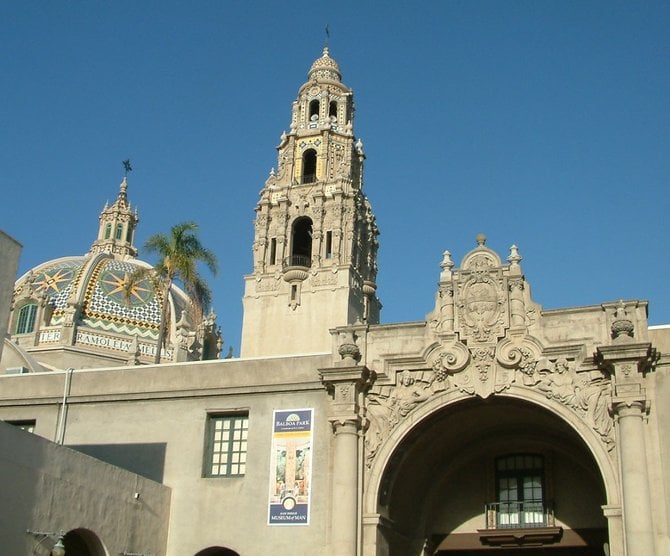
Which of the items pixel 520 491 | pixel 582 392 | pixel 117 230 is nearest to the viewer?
pixel 582 392

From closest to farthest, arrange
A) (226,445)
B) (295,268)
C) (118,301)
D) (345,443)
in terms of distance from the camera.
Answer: (345,443)
(226,445)
(295,268)
(118,301)

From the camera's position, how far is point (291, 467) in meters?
26.9

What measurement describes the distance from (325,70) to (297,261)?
1453 cm

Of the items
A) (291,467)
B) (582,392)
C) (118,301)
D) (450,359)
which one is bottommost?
(291,467)

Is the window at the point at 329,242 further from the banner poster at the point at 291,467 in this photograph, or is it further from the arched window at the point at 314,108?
the banner poster at the point at 291,467

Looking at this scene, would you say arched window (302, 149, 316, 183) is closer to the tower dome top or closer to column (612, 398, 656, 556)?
the tower dome top

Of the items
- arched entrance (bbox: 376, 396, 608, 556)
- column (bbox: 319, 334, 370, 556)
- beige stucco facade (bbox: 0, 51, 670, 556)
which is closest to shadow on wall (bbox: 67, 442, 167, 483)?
beige stucco facade (bbox: 0, 51, 670, 556)

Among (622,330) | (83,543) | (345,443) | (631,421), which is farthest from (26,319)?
(631,421)

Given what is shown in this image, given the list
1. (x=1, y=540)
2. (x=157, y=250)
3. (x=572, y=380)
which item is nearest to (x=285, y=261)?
(x=157, y=250)

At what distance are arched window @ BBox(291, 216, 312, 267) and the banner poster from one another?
3112cm

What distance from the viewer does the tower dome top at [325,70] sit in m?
64.2

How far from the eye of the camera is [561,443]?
2841 centimetres

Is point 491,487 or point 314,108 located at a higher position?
point 314,108

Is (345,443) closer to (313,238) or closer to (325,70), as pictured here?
(313,238)
